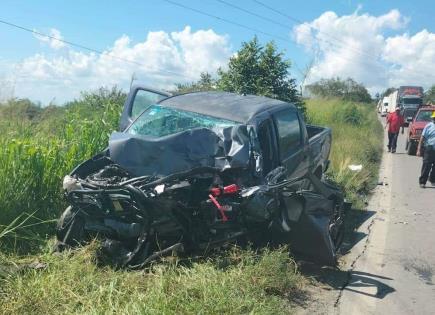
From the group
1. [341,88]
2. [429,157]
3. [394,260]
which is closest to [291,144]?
[394,260]

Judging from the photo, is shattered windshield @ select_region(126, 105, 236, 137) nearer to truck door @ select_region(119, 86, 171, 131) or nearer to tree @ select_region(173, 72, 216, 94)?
truck door @ select_region(119, 86, 171, 131)

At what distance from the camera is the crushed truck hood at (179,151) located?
521 centimetres

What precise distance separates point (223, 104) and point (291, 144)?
3.57 feet

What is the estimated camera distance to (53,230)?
20.3 ft

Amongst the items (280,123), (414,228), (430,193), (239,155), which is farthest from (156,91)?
(430,193)

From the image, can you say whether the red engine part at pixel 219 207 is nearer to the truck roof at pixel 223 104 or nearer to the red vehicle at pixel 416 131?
the truck roof at pixel 223 104

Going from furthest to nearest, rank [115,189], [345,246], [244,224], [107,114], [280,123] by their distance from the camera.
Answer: [107,114]
[345,246]
[280,123]
[244,224]
[115,189]

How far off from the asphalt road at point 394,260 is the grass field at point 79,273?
73 centimetres

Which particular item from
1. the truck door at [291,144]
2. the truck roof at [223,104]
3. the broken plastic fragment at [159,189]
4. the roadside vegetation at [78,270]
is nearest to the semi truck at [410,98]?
the truck door at [291,144]

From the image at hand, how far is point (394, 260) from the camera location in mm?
6566

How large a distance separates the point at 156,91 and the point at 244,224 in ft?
9.07

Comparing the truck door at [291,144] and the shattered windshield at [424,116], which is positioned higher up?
the shattered windshield at [424,116]

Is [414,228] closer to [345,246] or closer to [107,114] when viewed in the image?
[345,246]

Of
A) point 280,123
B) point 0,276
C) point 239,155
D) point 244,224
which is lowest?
point 0,276
